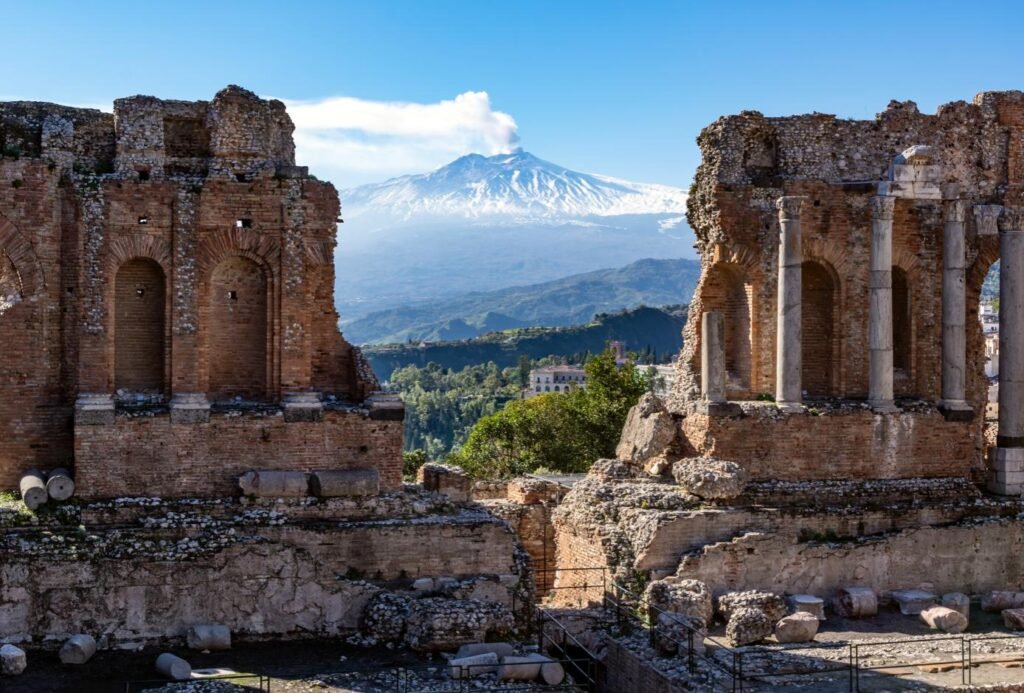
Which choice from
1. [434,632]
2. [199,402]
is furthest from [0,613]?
[434,632]

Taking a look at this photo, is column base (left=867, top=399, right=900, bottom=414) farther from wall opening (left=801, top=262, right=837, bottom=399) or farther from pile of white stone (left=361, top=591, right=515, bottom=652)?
pile of white stone (left=361, top=591, right=515, bottom=652)

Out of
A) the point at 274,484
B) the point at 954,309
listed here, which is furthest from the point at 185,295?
the point at 954,309

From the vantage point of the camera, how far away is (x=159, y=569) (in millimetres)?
22156

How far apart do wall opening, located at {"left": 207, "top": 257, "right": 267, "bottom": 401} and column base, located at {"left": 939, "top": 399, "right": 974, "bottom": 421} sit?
14527mm

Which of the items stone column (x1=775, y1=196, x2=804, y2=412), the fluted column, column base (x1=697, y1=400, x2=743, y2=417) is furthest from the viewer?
stone column (x1=775, y1=196, x2=804, y2=412)

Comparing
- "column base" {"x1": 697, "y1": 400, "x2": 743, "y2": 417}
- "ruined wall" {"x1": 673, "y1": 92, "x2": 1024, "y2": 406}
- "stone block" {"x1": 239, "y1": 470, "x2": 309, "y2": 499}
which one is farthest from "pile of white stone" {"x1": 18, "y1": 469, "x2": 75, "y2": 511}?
"ruined wall" {"x1": 673, "y1": 92, "x2": 1024, "y2": 406}

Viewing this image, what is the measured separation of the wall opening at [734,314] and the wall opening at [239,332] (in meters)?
9.69

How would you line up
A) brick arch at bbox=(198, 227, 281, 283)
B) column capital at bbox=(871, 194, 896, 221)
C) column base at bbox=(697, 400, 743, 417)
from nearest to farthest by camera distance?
1. brick arch at bbox=(198, 227, 281, 283)
2. column base at bbox=(697, 400, 743, 417)
3. column capital at bbox=(871, 194, 896, 221)

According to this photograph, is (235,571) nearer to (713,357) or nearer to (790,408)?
(713,357)

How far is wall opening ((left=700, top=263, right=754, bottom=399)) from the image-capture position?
28.9 metres

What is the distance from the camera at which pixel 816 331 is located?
2962cm

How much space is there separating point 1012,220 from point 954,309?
2.33 metres

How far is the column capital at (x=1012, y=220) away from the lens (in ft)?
95.1

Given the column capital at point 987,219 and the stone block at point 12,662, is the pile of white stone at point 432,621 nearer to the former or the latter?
the stone block at point 12,662
